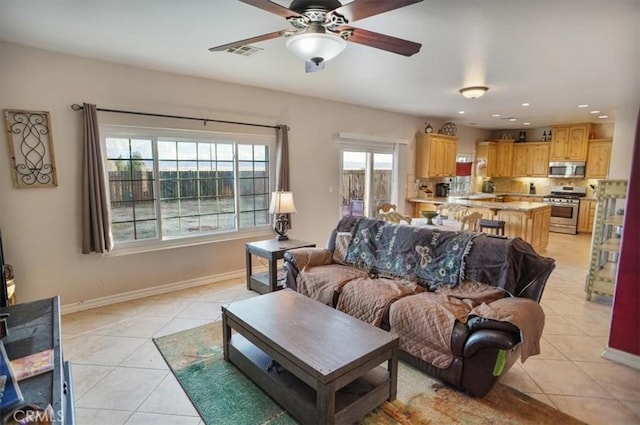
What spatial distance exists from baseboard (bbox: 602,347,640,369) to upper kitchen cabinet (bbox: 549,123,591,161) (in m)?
6.97

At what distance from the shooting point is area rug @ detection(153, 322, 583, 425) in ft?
6.69

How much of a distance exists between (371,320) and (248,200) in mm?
2808

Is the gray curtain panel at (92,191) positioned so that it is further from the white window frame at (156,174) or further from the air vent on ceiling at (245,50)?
the air vent on ceiling at (245,50)

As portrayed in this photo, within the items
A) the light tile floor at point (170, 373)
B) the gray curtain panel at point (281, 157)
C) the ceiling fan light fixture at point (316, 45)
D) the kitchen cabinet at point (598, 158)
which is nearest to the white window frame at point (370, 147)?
the gray curtain panel at point (281, 157)

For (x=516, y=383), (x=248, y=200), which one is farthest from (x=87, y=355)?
(x=516, y=383)

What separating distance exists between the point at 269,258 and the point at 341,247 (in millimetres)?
823

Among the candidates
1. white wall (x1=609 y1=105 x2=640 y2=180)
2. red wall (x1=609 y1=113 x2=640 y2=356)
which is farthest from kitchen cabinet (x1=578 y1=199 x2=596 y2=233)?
red wall (x1=609 y1=113 x2=640 y2=356)

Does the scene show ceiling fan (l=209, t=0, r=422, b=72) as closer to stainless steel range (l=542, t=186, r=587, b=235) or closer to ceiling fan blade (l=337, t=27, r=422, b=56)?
ceiling fan blade (l=337, t=27, r=422, b=56)

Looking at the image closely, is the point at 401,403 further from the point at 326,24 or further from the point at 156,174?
the point at 156,174

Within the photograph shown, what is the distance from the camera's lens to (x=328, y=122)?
5.56m

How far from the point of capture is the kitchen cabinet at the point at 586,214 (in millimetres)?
7926

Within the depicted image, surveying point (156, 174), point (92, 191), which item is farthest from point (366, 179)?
point (92, 191)

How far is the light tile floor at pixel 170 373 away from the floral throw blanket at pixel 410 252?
2.93 feet

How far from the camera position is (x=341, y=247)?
3807 mm
